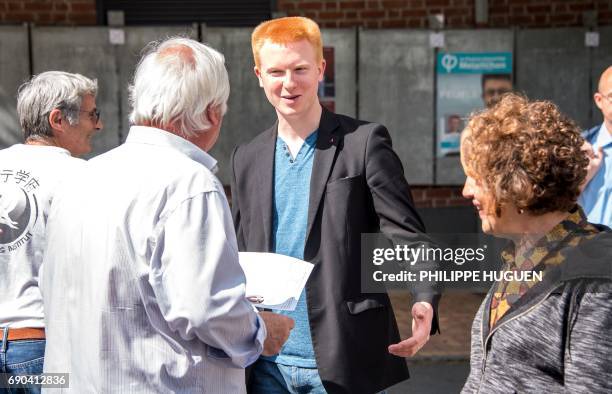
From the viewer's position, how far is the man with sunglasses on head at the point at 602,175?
3.76m

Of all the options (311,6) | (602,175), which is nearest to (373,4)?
(311,6)

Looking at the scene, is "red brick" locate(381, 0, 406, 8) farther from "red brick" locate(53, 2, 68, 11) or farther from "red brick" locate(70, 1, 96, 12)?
"red brick" locate(53, 2, 68, 11)

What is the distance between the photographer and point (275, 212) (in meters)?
2.74

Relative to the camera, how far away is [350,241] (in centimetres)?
262

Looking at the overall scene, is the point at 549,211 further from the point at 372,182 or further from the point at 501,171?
the point at 372,182

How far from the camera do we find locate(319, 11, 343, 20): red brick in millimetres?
8148

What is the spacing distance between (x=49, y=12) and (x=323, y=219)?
6261 millimetres

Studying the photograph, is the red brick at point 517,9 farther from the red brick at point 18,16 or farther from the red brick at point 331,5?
the red brick at point 18,16

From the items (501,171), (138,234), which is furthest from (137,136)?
(501,171)

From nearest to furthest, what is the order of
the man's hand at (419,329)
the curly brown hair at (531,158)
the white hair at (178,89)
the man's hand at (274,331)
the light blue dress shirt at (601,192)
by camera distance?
1. the curly brown hair at (531,158)
2. the white hair at (178,89)
3. the man's hand at (274,331)
4. the man's hand at (419,329)
5. the light blue dress shirt at (601,192)

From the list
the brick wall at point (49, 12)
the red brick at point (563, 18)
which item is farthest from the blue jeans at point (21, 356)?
the red brick at point (563, 18)

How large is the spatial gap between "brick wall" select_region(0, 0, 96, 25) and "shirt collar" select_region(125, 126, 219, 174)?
634 centimetres

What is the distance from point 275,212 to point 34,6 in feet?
20.2

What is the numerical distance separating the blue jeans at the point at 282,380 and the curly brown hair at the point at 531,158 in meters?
0.99
